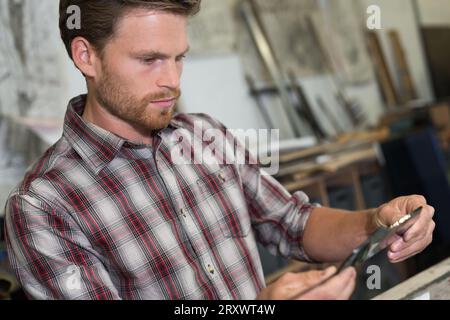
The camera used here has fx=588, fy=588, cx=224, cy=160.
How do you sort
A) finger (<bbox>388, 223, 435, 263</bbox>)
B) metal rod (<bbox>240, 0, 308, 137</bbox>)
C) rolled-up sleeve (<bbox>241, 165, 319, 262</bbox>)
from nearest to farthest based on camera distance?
finger (<bbox>388, 223, 435, 263</bbox>) → rolled-up sleeve (<bbox>241, 165, 319, 262</bbox>) → metal rod (<bbox>240, 0, 308, 137</bbox>)

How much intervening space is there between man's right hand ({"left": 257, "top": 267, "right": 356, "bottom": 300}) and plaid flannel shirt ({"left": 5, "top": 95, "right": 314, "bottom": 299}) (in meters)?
0.13

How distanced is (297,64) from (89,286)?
1.04m

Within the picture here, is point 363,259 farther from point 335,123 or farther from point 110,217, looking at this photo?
point 335,123

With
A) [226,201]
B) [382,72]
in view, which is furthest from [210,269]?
[382,72]

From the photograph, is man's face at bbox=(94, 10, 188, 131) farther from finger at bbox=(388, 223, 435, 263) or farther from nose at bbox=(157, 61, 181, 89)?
finger at bbox=(388, 223, 435, 263)

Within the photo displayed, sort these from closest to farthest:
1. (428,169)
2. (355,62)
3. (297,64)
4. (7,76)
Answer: (7,76) → (428,169) → (297,64) → (355,62)

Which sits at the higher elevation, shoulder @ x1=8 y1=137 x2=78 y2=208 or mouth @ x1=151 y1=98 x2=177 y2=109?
mouth @ x1=151 y1=98 x2=177 y2=109

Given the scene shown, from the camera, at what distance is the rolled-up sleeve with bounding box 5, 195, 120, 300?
1.46 ft

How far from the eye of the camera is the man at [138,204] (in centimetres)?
43

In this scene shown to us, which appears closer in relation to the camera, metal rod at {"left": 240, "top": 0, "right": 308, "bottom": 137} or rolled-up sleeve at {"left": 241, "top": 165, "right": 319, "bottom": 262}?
rolled-up sleeve at {"left": 241, "top": 165, "right": 319, "bottom": 262}

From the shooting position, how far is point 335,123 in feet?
4.88

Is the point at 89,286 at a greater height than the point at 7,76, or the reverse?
the point at 7,76

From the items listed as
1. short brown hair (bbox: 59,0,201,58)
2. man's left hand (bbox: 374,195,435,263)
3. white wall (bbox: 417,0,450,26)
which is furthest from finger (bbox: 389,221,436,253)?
white wall (bbox: 417,0,450,26)
